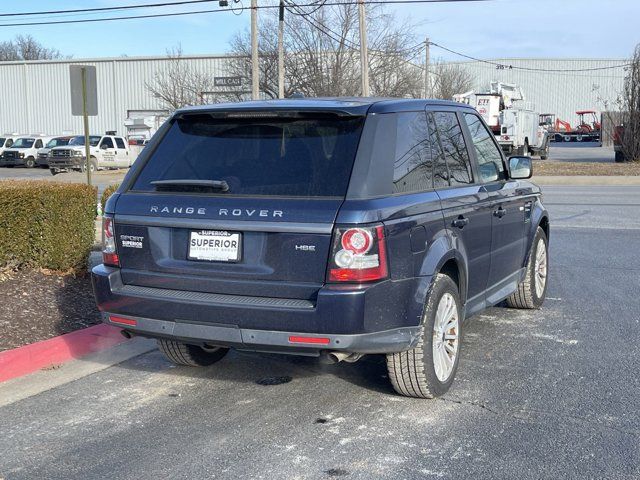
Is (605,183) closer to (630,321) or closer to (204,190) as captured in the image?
(630,321)

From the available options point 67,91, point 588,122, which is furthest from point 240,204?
point 588,122

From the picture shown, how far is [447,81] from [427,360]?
54743 mm

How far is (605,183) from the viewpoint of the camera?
83.1 ft

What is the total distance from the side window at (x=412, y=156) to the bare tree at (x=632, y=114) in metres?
29.5

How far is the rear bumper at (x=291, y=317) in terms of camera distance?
430 centimetres

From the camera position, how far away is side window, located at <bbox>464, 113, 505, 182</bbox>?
20.2 ft

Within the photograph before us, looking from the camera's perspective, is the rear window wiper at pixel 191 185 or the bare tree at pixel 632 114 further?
the bare tree at pixel 632 114

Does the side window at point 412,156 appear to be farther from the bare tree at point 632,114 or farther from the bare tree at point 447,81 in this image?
the bare tree at point 447,81

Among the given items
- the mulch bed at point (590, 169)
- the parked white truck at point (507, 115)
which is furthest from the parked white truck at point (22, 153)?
the mulch bed at point (590, 169)

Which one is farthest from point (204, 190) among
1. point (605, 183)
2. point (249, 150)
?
point (605, 183)

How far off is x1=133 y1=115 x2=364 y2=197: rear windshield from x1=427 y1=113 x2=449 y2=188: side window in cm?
88

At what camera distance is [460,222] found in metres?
5.25

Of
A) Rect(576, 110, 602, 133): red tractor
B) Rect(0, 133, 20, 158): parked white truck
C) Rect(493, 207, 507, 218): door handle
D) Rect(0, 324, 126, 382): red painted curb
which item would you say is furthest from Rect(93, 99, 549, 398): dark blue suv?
Rect(576, 110, 602, 133): red tractor

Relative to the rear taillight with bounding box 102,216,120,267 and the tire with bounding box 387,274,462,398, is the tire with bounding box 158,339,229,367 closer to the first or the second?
the rear taillight with bounding box 102,216,120,267
